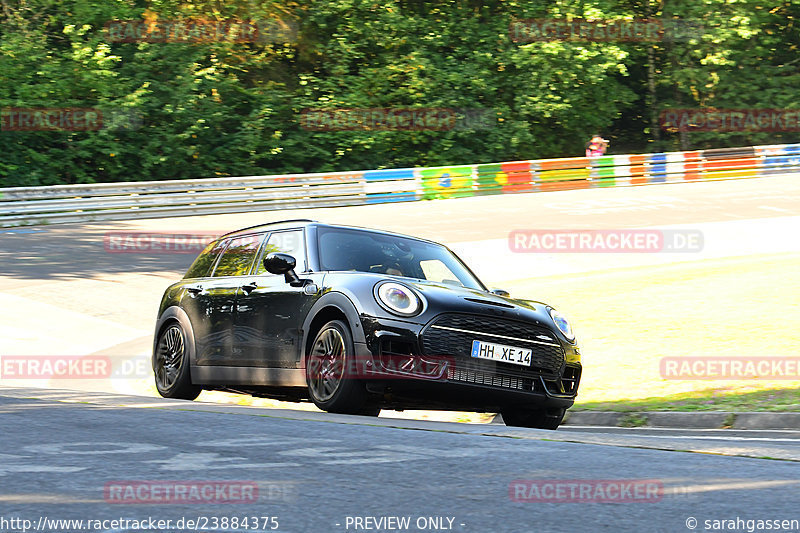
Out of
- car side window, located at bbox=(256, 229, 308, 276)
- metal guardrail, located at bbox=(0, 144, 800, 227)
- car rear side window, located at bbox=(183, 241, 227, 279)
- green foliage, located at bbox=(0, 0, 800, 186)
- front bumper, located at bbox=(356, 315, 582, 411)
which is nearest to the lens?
front bumper, located at bbox=(356, 315, 582, 411)

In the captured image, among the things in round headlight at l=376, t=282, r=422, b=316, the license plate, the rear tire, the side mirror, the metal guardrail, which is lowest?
the metal guardrail

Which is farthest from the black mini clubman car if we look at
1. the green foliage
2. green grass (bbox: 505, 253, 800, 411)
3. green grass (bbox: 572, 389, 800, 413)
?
the green foliage

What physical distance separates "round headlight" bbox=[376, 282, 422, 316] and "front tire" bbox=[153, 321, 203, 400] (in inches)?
99.1

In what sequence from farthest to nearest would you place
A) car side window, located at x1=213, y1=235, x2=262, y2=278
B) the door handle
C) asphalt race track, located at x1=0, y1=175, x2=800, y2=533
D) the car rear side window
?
1. the car rear side window
2. car side window, located at x1=213, y1=235, x2=262, y2=278
3. the door handle
4. asphalt race track, located at x1=0, y1=175, x2=800, y2=533

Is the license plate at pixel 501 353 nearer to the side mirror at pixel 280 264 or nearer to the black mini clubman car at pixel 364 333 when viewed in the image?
the black mini clubman car at pixel 364 333

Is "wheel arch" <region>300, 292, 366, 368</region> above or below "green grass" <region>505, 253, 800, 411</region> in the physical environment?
above

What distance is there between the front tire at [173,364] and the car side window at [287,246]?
1.06 m

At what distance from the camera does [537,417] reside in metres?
8.26

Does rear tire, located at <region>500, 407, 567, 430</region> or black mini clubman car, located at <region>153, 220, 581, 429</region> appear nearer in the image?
black mini clubman car, located at <region>153, 220, 581, 429</region>

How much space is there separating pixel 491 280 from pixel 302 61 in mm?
21695

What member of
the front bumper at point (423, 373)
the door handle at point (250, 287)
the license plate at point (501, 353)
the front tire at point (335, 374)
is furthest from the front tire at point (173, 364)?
the license plate at point (501, 353)

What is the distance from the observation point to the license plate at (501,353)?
7512 mm

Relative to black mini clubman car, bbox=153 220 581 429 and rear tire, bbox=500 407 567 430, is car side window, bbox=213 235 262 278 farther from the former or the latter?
rear tire, bbox=500 407 567 430

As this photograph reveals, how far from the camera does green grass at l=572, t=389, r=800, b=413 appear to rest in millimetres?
9281
